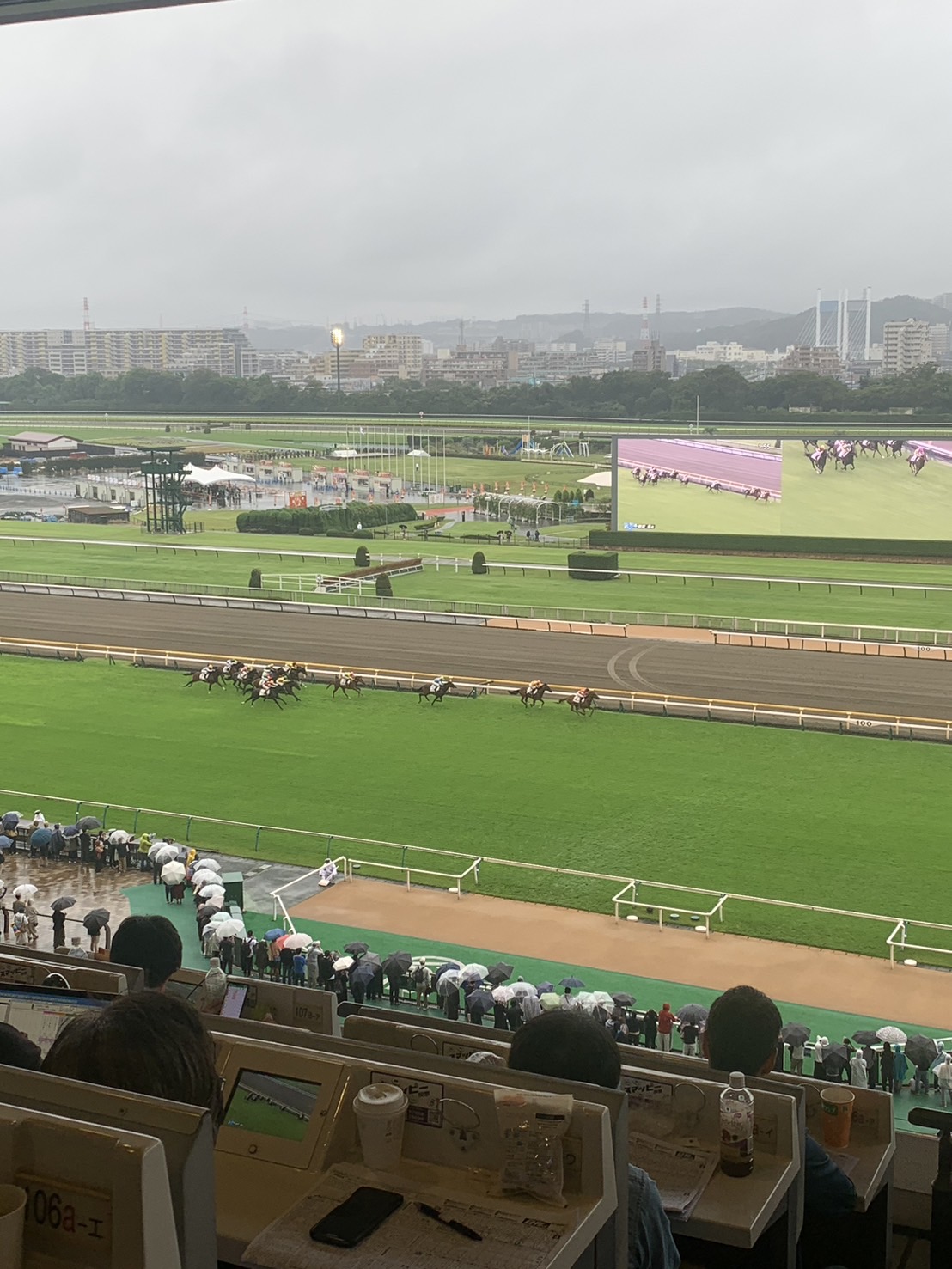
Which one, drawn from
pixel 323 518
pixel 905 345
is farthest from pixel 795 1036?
pixel 905 345

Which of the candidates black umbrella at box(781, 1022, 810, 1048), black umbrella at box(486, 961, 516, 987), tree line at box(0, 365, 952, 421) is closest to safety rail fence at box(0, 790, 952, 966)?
Answer: black umbrella at box(486, 961, 516, 987)

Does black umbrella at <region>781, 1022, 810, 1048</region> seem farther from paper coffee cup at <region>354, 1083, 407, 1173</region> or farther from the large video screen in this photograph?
the large video screen

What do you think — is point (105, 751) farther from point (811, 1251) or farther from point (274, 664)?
point (811, 1251)

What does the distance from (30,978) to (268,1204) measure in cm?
106

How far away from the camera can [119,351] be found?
3394 cm

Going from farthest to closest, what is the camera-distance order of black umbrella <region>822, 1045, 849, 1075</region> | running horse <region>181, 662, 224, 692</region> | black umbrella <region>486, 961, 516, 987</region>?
running horse <region>181, 662, 224, 692</region>, black umbrella <region>486, 961, 516, 987</region>, black umbrella <region>822, 1045, 849, 1075</region>

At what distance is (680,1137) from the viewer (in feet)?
8.36

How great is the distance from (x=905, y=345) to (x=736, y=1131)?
29.9 metres

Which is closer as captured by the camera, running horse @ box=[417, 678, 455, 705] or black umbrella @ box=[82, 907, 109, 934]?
black umbrella @ box=[82, 907, 109, 934]

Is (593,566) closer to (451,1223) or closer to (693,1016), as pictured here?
(693,1016)

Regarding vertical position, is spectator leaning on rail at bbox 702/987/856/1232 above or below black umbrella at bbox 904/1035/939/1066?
above

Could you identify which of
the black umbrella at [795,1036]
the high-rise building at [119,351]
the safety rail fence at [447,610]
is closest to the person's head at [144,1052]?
the black umbrella at [795,1036]

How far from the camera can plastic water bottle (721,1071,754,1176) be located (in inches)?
96.6

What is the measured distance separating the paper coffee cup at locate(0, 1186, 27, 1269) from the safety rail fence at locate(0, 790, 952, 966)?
9.89 meters
